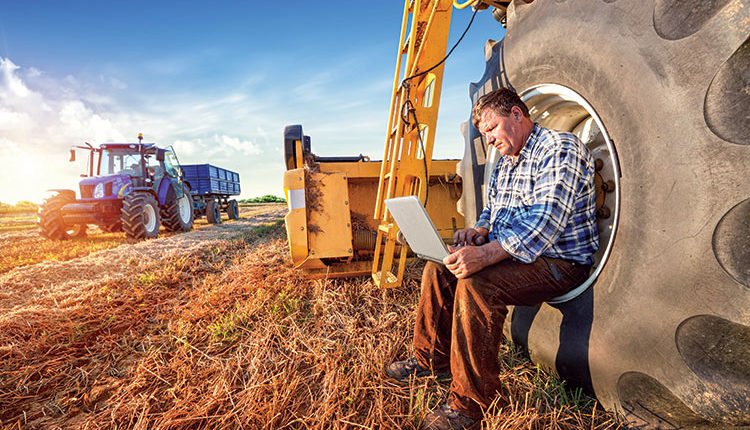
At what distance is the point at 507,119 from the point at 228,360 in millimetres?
1952

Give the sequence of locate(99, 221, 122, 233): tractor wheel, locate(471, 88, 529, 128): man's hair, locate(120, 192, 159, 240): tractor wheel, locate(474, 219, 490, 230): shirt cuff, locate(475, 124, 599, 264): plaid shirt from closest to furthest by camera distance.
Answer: locate(475, 124, 599, 264): plaid shirt < locate(471, 88, 529, 128): man's hair < locate(474, 219, 490, 230): shirt cuff < locate(120, 192, 159, 240): tractor wheel < locate(99, 221, 122, 233): tractor wheel

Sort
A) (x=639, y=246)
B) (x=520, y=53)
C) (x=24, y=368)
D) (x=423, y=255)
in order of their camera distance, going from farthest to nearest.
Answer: (x=24, y=368) < (x=520, y=53) < (x=423, y=255) < (x=639, y=246)

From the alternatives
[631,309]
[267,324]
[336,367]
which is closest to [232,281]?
[267,324]

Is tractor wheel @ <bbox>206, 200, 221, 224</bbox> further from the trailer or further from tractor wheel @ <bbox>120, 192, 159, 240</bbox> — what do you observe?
tractor wheel @ <bbox>120, 192, 159, 240</bbox>

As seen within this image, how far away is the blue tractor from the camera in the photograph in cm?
759

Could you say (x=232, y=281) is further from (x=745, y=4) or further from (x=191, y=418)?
(x=745, y=4)

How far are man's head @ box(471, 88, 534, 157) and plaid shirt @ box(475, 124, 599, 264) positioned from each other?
1.7 inches

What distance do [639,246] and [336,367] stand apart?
1471 millimetres

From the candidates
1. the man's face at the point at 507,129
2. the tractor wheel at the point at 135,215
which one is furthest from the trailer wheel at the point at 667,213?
the tractor wheel at the point at 135,215

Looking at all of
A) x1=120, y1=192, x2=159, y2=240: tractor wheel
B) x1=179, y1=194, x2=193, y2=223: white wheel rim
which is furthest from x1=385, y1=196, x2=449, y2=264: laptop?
x1=179, y1=194, x2=193, y2=223: white wheel rim

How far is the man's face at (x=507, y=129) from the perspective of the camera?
5.48 feet

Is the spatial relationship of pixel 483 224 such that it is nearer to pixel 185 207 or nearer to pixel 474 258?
pixel 474 258

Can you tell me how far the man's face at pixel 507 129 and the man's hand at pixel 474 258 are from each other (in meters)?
0.50

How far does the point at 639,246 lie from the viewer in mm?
1254
